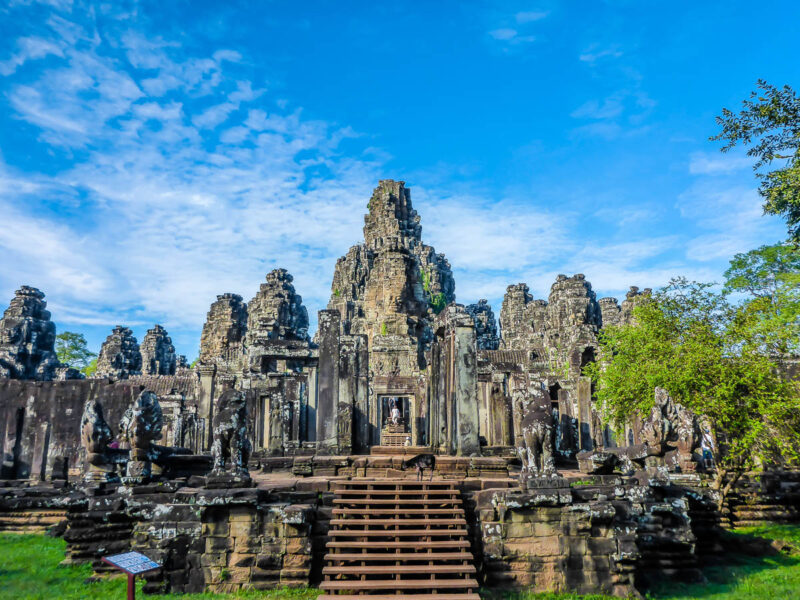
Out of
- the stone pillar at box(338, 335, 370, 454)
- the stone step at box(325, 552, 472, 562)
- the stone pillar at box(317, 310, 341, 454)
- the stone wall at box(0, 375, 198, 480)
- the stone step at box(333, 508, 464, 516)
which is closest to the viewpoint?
the stone step at box(325, 552, 472, 562)

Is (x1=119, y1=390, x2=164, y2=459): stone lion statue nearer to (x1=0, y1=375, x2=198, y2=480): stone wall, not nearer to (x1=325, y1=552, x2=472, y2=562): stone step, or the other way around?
(x1=325, y1=552, x2=472, y2=562): stone step

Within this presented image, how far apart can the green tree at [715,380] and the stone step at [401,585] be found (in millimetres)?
7829

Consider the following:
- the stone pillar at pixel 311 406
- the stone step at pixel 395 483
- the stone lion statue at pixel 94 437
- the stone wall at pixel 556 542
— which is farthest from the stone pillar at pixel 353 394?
the stone wall at pixel 556 542

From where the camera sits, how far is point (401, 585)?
6.48 m

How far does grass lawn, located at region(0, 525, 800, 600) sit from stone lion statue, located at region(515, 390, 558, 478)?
1638 millimetres

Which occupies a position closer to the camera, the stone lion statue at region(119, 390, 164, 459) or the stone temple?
→ the stone temple

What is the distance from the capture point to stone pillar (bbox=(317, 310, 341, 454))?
13055 mm

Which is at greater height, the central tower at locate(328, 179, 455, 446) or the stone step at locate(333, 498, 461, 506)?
the central tower at locate(328, 179, 455, 446)

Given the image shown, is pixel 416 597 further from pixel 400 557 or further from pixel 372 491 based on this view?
pixel 372 491

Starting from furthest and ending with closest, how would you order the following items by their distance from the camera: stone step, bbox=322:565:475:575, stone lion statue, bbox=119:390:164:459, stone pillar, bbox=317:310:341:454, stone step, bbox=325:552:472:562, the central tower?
the central tower
stone pillar, bbox=317:310:341:454
stone lion statue, bbox=119:390:164:459
stone step, bbox=325:552:472:562
stone step, bbox=322:565:475:575

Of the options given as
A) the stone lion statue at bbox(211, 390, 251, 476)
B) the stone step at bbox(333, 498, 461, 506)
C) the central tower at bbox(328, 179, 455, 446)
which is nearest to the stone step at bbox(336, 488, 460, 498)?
the stone step at bbox(333, 498, 461, 506)

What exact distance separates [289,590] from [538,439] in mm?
4085

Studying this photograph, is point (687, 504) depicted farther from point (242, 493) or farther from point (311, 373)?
point (311, 373)

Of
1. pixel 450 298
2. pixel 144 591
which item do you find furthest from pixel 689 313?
pixel 450 298
